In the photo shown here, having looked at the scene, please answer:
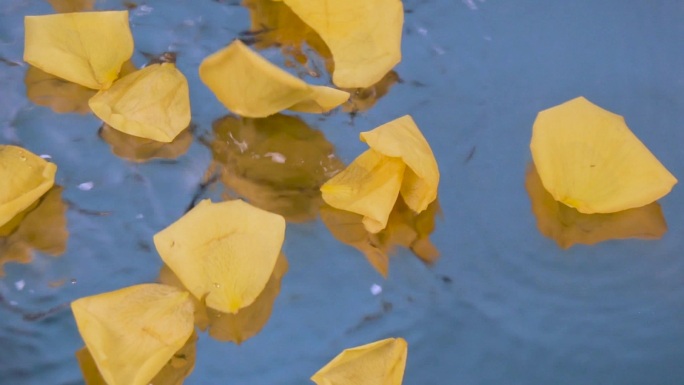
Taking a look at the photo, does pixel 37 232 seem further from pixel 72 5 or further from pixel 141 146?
pixel 72 5

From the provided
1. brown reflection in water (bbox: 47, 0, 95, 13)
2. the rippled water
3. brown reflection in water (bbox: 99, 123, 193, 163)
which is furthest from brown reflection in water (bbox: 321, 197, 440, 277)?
brown reflection in water (bbox: 47, 0, 95, 13)

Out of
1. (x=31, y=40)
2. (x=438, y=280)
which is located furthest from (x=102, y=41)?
(x=438, y=280)

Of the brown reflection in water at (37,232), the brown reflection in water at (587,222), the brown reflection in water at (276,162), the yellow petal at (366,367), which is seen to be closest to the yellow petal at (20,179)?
the brown reflection in water at (37,232)

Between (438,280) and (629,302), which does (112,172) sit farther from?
(629,302)

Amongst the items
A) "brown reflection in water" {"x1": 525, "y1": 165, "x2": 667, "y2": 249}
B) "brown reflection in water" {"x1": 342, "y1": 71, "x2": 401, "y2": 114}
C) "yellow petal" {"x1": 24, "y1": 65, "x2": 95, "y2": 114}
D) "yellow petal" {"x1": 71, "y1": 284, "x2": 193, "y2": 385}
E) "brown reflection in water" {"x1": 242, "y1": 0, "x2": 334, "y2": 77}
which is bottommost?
"brown reflection in water" {"x1": 525, "y1": 165, "x2": 667, "y2": 249}

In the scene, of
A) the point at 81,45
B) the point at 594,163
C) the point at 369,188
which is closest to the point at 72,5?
the point at 81,45

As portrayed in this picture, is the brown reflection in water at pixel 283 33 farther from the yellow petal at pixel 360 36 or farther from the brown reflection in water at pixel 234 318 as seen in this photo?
the brown reflection in water at pixel 234 318

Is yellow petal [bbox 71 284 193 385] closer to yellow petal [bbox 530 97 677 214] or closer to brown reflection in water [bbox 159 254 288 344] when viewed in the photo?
brown reflection in water [bbox 159 254 288 344]
